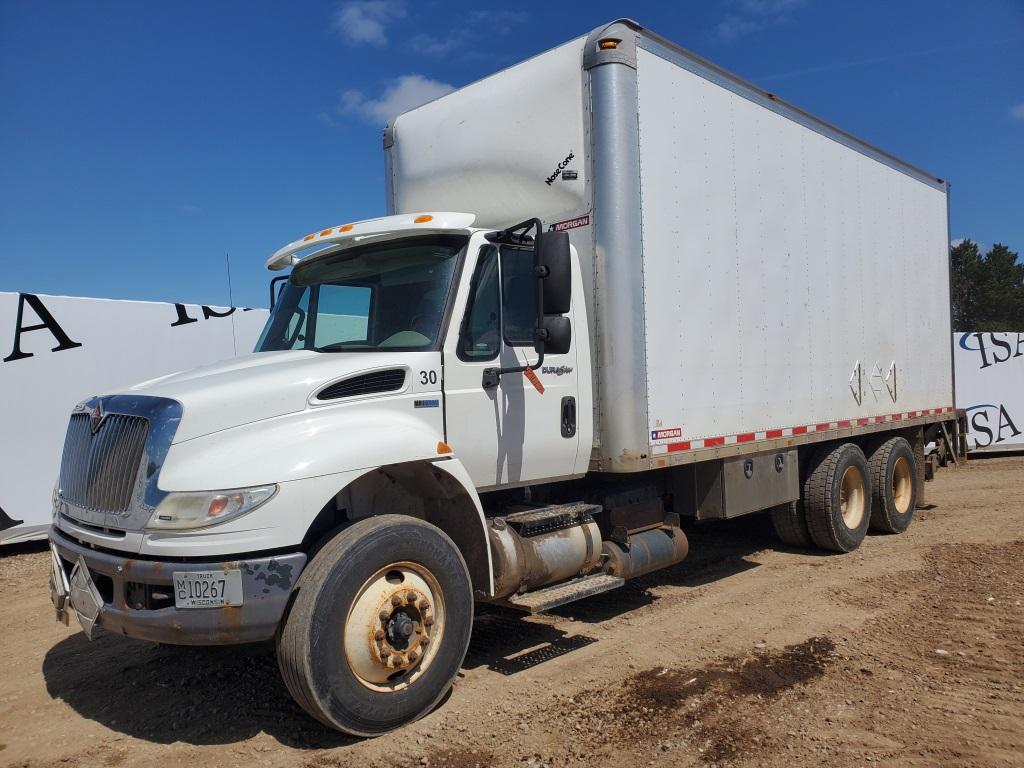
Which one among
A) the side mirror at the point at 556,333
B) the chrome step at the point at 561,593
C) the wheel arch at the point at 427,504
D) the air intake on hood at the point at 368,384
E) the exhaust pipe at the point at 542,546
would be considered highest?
the side mirror at the point at 556,333

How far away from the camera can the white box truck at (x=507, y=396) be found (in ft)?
12.3

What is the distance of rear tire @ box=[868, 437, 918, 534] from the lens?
9.05 meters

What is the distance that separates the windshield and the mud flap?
178 cm

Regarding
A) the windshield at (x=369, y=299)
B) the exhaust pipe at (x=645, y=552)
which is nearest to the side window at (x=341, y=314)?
the windshield at (x=369, y=299)

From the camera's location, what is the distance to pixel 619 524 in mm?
6012

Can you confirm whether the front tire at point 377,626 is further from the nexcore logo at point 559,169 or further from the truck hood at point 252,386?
the nexcore logo at point 559,169

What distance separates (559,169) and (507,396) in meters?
1.78

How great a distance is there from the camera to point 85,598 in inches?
156

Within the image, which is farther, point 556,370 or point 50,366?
point 50,366

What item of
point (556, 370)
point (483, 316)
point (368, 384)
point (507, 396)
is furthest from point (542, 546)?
point (368, 384)

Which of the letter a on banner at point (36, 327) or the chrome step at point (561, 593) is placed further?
the letter a on banner at point (36, 327)

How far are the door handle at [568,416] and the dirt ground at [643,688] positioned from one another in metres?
1.51

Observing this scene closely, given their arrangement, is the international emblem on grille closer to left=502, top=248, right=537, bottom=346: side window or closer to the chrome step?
left=502, top=248, right=537, bottom=346: side window

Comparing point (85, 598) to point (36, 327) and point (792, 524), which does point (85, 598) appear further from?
point (36, 327)
